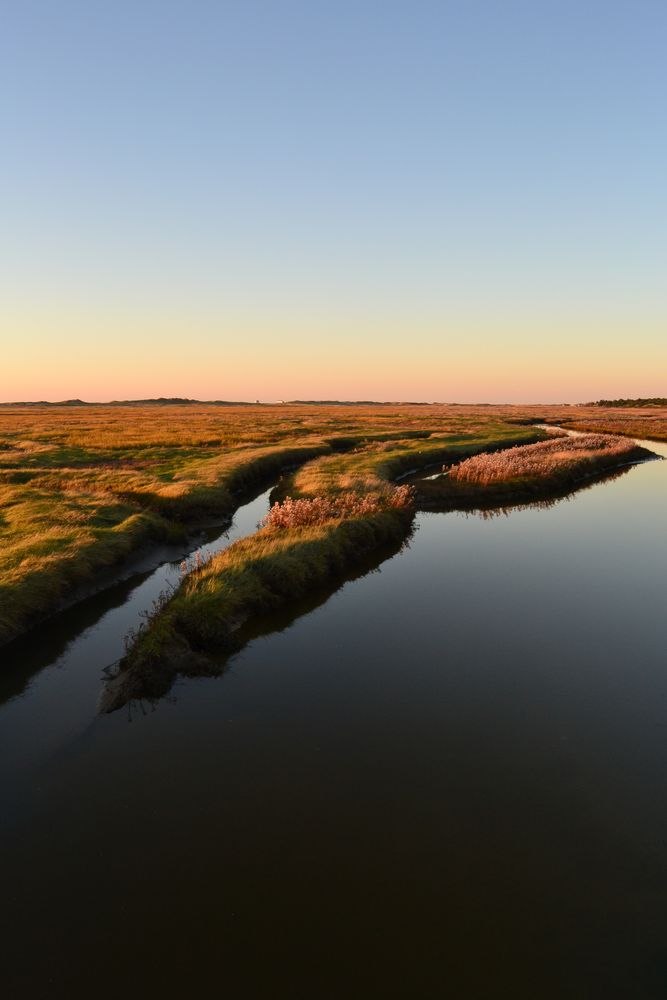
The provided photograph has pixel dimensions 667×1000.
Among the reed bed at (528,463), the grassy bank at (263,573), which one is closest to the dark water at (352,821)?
the grassy bank at (263,573)

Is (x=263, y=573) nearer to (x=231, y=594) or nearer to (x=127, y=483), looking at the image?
(x=231, y=594)

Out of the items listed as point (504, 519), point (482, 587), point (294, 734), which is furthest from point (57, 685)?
point (504, 519)

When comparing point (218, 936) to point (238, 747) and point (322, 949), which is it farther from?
point (238, 747)

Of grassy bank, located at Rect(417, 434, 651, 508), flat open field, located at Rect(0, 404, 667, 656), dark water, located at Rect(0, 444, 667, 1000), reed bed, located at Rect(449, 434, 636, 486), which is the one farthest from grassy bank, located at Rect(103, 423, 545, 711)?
reed bed, located at Rect(449, 434, 636, 486)

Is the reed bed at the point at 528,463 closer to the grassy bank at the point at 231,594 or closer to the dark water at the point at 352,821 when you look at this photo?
the grassy bank at the point at 231,594

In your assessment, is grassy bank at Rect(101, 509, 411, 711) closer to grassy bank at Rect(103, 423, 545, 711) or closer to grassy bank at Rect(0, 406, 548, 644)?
grassy bank at Rect(103, 423, 545, 711)

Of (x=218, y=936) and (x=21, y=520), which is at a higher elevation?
(x=21, y=520)

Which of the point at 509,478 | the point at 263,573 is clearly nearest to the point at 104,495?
the point at 263,573
